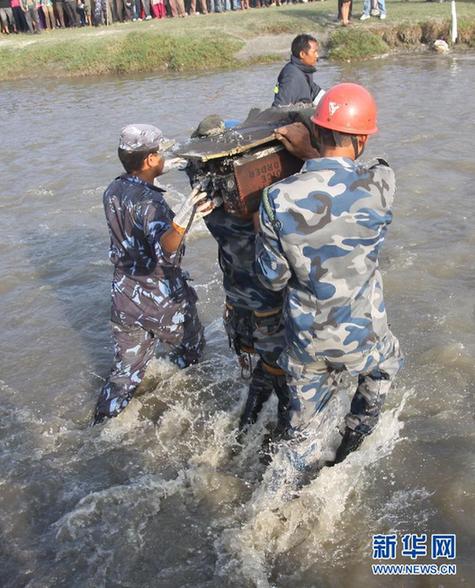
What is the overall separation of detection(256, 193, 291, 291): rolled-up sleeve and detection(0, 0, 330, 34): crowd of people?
23.1 metres

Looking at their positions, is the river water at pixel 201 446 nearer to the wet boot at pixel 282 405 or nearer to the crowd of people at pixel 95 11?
the wet boot at pixel 282 405

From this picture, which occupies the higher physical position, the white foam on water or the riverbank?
the riverbank

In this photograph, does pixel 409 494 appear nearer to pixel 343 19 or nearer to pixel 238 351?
pixel 238 351

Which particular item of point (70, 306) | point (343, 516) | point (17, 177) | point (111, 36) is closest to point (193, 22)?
point (111, 36)

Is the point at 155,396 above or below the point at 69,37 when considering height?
below

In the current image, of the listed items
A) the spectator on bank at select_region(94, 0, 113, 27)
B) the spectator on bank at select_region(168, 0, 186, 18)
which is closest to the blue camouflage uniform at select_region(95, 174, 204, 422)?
the spectator on bank at select_region(168, 0, 186, 18)

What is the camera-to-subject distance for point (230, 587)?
10.3 feet

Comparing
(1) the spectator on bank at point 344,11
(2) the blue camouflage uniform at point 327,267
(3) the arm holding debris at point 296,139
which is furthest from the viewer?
(1) the spectator on bank at point 344,11

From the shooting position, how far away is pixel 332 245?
8.67 ft

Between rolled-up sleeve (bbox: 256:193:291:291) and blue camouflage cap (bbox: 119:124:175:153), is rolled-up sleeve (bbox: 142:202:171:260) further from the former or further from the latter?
rolled-up sleeve (bbox: 256:193:291:291)

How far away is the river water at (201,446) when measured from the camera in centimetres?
331

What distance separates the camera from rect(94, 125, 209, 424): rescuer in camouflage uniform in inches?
139

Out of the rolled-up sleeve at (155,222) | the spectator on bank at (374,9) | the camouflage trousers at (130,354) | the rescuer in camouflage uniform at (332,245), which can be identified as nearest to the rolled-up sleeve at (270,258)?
the rescuer in camouflage uniform at (332,245)

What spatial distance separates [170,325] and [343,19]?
1717 cm
